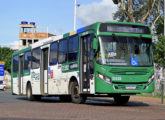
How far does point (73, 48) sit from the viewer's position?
19344mm

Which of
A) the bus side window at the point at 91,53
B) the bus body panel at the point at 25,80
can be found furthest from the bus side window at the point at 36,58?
the bus side window at the point at 91,53

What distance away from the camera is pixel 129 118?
12578 mm


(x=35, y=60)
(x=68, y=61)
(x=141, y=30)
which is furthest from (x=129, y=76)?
(x=35, y=60)

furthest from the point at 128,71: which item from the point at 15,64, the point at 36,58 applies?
the point at 15,64

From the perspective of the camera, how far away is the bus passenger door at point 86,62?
58.5 feet

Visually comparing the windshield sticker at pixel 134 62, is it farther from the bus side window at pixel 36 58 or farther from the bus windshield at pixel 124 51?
the bus side window at pixel 36 58

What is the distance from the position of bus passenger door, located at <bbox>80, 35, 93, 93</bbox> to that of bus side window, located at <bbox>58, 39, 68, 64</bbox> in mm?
1752

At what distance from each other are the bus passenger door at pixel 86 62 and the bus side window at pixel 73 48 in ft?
1.52

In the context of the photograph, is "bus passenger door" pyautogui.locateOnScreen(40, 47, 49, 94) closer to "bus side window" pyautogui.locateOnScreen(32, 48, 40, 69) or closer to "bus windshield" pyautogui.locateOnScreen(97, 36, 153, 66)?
"bus side window" pyautogui.locateOnScreen(32, 48, 40, 69)

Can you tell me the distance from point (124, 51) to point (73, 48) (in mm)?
2856

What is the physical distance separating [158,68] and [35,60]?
9.52 metres

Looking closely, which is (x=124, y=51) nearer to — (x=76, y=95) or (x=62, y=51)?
(x=76, y=95)

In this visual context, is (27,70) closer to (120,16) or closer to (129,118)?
(129,118)

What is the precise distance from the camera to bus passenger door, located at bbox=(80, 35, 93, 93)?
17.8 meters
